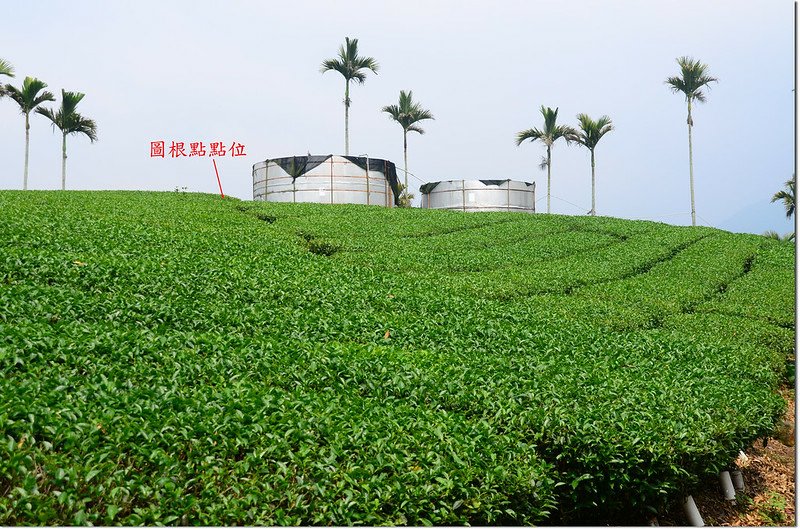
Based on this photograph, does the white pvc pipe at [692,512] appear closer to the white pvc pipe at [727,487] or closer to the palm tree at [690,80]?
the white pvc pipe at [727,487]

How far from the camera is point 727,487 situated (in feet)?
27.2

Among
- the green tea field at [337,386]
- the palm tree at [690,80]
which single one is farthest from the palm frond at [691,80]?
the green tea field at [337,386]

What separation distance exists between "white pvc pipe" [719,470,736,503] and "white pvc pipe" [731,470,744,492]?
11.9 inches

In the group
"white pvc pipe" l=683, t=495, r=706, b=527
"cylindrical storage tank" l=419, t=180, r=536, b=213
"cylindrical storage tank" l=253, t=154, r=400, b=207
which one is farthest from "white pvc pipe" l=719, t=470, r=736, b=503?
"cylindrical storage tank" l=419, t=180, r=536, b=213

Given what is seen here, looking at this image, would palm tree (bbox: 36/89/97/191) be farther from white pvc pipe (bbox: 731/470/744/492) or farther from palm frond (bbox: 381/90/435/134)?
white pvc pipe (bbox: 731/470/744/492)

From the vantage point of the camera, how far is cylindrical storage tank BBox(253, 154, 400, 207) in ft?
107

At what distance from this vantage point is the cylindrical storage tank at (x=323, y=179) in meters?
32.7

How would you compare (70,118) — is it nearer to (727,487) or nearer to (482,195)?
(482,195)

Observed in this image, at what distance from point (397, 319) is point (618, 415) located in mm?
4321

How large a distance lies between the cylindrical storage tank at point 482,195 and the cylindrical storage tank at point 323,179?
524 cm

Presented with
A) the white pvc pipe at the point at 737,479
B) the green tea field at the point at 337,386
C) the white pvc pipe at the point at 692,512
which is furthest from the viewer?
the white pvc pipe at the point at 737,479

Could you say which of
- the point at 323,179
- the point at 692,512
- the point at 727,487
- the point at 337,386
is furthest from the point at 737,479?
the point at 323,179

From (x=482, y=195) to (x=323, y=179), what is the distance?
8958mm

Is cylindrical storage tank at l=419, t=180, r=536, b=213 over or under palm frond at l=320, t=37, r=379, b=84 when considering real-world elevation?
under
